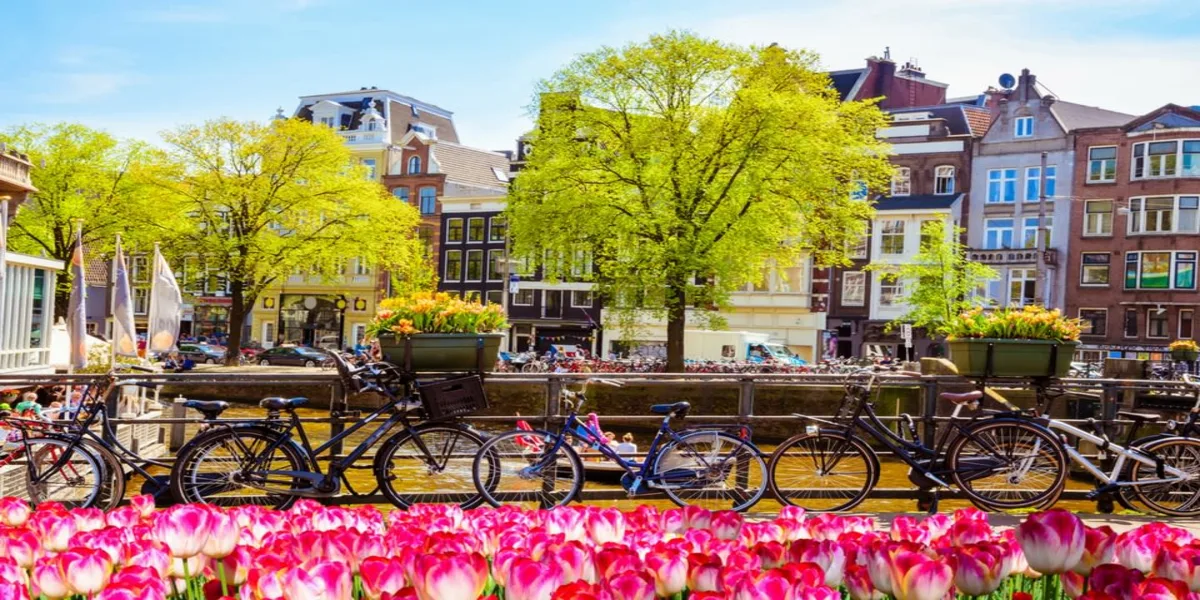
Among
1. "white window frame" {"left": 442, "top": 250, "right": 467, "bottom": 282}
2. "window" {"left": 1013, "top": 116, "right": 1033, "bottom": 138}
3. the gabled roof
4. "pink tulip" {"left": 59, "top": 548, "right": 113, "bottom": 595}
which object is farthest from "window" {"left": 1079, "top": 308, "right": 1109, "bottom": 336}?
"pink tulip" {"left": 59, "top": 548, "right": 113, "bottom": 595}

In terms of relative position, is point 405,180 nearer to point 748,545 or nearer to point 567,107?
point 567,107

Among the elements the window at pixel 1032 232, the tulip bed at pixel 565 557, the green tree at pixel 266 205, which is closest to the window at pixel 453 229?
the green tree at pixel 266 205

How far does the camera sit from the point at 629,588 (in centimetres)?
206

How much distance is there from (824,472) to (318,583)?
6074 millimetres

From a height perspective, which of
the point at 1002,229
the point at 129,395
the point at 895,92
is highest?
the point at 895,92

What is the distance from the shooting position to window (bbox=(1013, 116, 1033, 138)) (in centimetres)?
4772

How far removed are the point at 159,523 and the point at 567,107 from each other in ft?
89.5

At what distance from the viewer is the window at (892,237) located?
4850cm

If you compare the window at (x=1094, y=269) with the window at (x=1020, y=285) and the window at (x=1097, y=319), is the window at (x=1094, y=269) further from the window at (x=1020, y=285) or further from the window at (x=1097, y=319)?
the window at (x=1020, y=285)

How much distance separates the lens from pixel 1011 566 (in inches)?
100

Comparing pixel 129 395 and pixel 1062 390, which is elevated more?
pixel 1062 390

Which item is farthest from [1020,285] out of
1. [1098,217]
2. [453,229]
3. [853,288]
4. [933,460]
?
[933,460]

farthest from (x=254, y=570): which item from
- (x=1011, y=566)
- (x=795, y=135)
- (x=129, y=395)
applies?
(x=795, y=135)

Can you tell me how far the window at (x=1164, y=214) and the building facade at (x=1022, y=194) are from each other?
2.31 metres
